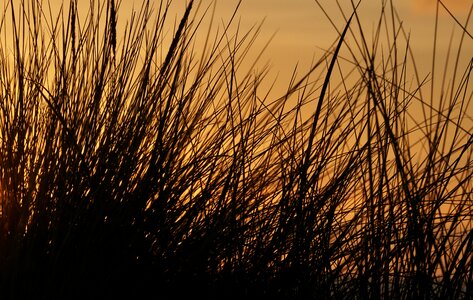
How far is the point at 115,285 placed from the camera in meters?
1.51

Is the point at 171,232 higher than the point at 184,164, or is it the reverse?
the point at 184,164

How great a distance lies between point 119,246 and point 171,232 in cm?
17

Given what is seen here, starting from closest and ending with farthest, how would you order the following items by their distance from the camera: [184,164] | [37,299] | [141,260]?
[37,299] → [141,260] → [184,164]

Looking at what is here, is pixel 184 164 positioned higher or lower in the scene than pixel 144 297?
higher

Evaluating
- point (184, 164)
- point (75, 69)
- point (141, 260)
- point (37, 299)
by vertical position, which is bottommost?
point (37, 299)

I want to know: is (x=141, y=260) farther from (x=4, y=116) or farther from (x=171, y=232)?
(x=4, y=116)

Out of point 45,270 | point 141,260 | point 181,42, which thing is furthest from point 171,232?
point 181,42

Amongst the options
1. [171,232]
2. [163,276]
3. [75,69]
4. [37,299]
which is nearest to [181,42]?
[75,69]

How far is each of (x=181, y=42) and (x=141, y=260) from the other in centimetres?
51

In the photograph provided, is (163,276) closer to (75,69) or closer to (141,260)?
(141,260)

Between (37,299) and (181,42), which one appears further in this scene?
(181,42)

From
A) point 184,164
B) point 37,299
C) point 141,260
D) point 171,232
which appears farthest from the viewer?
point 184,164

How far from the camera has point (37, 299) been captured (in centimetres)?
147

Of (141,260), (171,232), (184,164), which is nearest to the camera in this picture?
(141,260)
